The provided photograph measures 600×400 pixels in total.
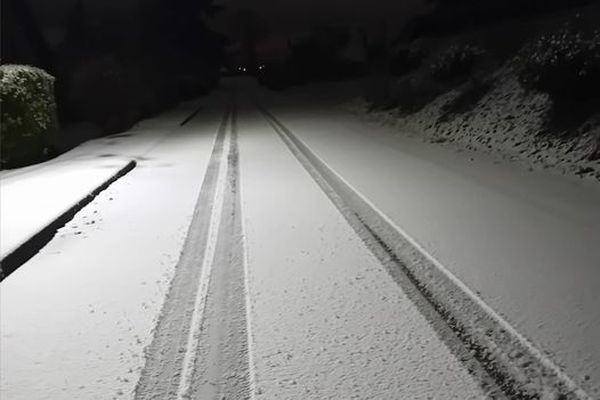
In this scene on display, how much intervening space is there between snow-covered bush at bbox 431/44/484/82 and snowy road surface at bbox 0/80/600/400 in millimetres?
8982

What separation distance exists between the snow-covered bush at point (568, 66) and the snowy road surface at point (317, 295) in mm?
3021

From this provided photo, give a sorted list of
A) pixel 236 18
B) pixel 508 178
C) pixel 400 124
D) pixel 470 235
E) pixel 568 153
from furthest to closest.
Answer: pixel 236 18, pixel 400 124, pixel 568 153, pixel 508 178, pixel 470 235

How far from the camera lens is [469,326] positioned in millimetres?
3191

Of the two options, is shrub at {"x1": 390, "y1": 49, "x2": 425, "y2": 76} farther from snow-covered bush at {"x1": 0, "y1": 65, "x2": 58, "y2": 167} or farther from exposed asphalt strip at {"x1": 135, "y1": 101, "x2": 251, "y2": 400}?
exposed asphalt strip at {"x1": 135, "y1": 101, "x2": 251, "y2": 400}

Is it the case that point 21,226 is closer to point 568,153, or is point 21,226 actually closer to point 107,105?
point 568,153

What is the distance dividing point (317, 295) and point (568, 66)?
25.5 feet

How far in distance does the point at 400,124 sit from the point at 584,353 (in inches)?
495

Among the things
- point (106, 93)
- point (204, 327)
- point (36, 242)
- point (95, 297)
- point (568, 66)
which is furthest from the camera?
point (106, 93)

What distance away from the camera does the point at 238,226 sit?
5.52m

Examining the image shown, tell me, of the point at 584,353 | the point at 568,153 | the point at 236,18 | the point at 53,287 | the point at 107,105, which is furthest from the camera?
the point at 236,18

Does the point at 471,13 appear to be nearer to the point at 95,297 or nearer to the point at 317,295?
the point at 317,295

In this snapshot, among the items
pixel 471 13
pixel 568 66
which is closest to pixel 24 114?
pixel 568 66

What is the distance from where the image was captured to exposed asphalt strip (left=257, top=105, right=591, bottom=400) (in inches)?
102

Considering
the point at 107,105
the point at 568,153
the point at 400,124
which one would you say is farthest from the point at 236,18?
the point at 568,153
